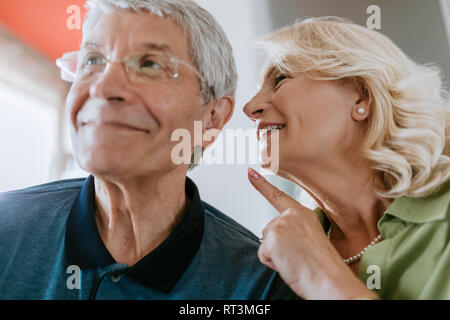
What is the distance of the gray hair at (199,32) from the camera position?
0.92 m

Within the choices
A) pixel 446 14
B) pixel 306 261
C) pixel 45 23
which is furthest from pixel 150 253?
pixel 446 14

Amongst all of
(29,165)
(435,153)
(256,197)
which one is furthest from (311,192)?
(29,165)

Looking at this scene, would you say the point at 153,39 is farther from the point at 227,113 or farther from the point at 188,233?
the point at 188,233

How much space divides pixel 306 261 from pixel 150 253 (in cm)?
32

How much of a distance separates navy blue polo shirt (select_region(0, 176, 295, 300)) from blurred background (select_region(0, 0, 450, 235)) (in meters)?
0.15

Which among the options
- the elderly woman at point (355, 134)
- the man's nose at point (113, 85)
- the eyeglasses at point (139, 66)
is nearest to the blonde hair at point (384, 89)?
the elderly woman at point (355, 134)

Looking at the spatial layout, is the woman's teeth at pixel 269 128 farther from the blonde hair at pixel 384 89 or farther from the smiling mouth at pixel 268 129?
the blonde hair at pixel 384 89

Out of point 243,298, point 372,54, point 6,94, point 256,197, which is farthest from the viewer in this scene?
point 256,197

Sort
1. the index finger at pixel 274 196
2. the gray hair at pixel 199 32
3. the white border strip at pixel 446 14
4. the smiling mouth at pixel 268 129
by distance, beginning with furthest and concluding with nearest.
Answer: the white border strip at pixel 446 14
the smiling mouth at pixel 268 129
the index finger at pixel 274 196
the gray hair at pixel 199 32

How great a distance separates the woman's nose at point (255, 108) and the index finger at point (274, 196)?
168 mm

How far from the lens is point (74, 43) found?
1173 mm

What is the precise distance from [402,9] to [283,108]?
623 millimetres

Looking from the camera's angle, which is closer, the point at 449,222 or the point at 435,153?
the point at 449,222

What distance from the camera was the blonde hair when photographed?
1073 mm
